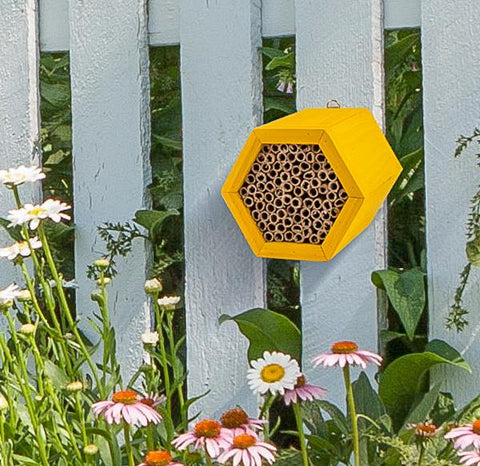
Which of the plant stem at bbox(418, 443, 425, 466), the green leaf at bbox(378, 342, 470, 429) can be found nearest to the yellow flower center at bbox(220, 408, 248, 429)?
the plant stem at bbox(418, 443, 425, 466)

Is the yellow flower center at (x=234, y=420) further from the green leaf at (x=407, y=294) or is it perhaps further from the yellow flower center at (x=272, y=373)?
the green leaf at (x=407, y=294)

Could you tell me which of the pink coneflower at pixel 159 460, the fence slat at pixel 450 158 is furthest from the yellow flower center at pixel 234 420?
the fence slat at pixel 450 158


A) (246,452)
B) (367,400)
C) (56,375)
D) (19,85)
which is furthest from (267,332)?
(19,85)

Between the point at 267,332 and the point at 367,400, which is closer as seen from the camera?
the point at 367,400

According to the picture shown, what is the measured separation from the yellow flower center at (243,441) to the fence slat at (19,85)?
0.93 m

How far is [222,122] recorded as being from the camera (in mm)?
2053

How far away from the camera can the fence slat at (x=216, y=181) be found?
6.67 ft

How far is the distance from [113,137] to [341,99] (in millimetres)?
439

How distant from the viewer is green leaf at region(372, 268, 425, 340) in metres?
1.88

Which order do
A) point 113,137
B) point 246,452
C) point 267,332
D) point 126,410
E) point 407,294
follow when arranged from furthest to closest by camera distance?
point 113,137 < point 267,332 < point 407,294 < point 126,410 < point 246,452

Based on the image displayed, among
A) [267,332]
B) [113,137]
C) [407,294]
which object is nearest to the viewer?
[407,294]

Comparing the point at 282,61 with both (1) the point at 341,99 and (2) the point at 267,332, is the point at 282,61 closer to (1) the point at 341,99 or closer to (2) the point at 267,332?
(1) the point at 341,99

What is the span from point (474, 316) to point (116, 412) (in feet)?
2.13

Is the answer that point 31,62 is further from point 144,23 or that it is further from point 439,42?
point 439,42
